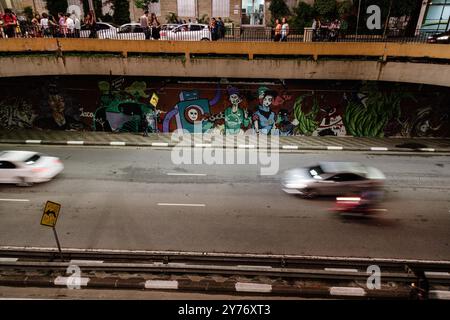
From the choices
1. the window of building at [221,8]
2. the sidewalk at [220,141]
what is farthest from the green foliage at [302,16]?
the sidewalk at [220,141]

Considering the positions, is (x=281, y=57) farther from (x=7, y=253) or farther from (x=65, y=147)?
(x=7, y=253)

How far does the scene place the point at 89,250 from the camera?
9.98 metres

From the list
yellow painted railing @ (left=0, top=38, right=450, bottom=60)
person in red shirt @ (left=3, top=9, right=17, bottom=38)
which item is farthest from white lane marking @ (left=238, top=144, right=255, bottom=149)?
person in red shirt @ (left=3, top=9, right=17, bottom=38)

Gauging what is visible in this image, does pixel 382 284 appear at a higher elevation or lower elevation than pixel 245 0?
lower

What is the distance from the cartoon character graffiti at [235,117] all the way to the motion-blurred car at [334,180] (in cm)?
800

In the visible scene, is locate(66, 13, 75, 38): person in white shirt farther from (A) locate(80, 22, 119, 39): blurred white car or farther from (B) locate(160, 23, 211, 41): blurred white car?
(B) locate(160, 23, 211, 41): blurred white car

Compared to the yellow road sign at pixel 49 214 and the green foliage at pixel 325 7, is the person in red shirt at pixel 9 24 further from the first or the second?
the green foliage at pixel 325 7

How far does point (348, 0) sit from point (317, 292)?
85.3ft

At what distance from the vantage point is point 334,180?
12.0 m

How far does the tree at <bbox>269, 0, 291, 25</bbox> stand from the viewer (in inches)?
1113

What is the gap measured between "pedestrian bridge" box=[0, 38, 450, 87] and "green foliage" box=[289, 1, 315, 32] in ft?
36.1

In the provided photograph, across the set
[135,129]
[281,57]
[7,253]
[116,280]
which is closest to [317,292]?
[116,280]

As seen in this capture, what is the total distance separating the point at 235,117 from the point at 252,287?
1327 cm

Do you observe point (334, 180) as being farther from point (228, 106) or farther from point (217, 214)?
point (228, 106)
